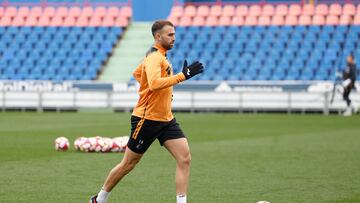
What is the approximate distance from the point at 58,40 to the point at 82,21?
1608 mm

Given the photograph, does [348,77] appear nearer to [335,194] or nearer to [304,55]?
[304,55]

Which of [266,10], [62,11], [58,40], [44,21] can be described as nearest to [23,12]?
[44,21]

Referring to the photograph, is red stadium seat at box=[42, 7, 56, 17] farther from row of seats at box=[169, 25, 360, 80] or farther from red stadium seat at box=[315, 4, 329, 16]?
red stadium seat at box=[315, 4, 329, 16]

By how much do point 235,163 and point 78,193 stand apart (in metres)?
4.68

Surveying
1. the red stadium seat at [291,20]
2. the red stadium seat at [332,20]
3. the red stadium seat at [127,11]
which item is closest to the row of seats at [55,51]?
the red stadium seat at [127,11]

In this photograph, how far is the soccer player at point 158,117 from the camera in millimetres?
9477

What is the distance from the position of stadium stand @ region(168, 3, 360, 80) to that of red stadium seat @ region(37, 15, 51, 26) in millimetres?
6393

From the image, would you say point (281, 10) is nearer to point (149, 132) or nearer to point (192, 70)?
point (149, 132)

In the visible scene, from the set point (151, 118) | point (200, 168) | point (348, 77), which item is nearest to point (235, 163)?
point (200, 168)

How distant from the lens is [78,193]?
11469mm

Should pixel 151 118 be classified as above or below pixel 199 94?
above

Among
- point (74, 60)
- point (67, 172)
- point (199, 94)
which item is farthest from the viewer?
point (74, 60)

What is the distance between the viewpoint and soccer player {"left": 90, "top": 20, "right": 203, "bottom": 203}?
9477mm

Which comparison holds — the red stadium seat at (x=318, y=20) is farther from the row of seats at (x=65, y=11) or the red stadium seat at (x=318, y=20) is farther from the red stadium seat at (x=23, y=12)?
the red stadium seat at (x=23, y=12)
